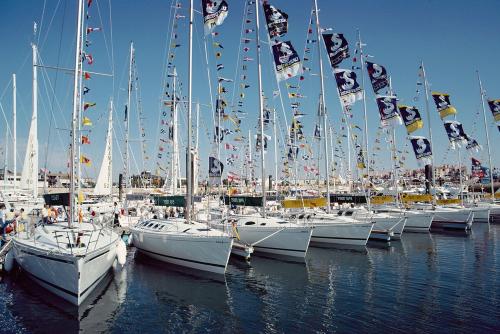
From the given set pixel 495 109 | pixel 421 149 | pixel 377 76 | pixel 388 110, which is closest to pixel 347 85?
pixel 377 76

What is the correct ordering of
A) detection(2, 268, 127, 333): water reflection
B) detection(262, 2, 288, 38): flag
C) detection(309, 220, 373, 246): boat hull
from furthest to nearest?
1. detection(309, 220, 373, 246): boat hull
2. detection(262, 2, 288, 38): flag
3. detection(2, 268, 127, 333): water reflection

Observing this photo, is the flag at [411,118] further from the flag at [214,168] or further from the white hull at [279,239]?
the flag at [214,168]

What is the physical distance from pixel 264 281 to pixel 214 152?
18.5 m

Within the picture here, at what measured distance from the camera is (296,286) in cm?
1795

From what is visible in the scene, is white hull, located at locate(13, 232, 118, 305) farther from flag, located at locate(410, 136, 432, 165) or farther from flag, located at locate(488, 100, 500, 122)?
flag, located at locate(488, 100, 500, 122)

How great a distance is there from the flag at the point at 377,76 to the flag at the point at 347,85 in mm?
3513

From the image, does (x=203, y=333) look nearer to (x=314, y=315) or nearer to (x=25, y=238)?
(x=314, y=315)

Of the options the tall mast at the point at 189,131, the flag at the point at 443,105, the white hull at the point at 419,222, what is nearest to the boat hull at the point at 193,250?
the tall mast at the point at 189,131

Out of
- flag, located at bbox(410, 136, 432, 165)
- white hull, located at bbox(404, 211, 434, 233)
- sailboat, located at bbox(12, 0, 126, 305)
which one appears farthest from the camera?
white hull, located at bbox(404, 211, 434, 233)

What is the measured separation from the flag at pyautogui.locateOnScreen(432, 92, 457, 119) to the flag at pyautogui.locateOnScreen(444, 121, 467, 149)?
1.88 meters

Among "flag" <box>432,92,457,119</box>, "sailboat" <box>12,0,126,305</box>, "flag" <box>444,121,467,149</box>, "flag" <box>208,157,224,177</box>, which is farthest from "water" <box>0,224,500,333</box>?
"flag" <box>432,92,457,119</box>

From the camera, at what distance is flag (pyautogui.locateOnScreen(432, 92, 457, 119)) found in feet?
126

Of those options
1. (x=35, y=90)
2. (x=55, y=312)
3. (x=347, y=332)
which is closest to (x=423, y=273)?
(x=347, y=332)

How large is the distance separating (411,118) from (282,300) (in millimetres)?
24720
